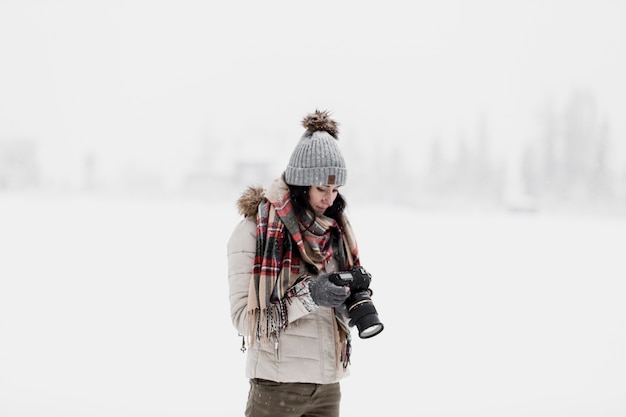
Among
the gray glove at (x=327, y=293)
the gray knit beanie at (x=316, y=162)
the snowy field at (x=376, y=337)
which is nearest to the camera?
the gray glove at (x=327, y=293)

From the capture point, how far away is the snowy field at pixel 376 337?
4180mm

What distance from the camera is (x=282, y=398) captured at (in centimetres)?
170

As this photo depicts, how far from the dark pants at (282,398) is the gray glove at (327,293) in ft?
1.05

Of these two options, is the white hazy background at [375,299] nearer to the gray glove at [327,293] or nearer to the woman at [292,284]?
the woman at [292,284]

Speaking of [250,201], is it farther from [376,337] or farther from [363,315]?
[376,337]

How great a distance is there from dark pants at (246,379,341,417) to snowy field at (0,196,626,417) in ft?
3.90

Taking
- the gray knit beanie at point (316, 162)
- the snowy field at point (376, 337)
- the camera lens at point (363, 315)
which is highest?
the gray knit beanie at point (316, 162)

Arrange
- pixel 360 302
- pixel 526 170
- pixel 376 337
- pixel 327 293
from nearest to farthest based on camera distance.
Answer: pixel 327 293 → pixel 360 302 → pixel 376 337 → pixel 526 170

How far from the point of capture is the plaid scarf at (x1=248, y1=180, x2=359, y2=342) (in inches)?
64.5

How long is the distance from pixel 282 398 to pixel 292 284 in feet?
1.13

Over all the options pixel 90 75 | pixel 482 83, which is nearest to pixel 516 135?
pixel 482 83

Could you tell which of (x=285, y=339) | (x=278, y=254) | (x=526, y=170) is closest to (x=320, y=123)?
(x=278, y=254)

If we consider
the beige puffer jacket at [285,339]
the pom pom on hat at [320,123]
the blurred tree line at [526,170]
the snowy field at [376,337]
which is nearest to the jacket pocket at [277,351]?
the beige puffer jacket at [285,339]

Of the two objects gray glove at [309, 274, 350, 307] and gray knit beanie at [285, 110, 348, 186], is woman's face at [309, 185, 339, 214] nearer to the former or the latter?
gray knit beanie at [285, 110, 348, 186]
